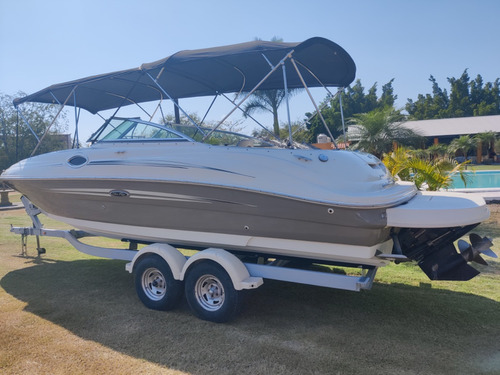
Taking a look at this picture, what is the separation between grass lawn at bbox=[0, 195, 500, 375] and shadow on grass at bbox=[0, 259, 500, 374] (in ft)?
0.04

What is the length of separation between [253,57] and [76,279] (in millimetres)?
4144

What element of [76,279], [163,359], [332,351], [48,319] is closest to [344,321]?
[332,351]

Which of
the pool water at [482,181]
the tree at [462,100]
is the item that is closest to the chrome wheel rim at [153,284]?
the pool water at [482,181]

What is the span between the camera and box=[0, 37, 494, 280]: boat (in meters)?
4.03

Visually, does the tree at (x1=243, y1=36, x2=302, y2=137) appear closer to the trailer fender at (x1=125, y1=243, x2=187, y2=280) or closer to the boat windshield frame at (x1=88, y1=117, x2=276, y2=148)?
the boat windshield frame at (x1=88, y1=117, x2=276, y2=148)

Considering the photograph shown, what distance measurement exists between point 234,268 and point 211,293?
0.54m

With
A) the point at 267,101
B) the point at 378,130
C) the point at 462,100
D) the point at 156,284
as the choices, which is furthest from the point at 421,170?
the point at 462,100

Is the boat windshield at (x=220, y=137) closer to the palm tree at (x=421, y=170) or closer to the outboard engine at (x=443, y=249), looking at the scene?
the outboard engine at (x=443, y=249)

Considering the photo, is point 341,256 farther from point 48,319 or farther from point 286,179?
point 48,319

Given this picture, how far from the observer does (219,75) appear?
6.43 metres

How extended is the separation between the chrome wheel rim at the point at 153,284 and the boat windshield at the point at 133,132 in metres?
1.65

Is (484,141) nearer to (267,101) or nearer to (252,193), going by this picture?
(267,101)

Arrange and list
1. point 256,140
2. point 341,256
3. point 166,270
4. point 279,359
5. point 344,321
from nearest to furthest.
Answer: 1. point 279,359
2. point 341,256
3. point 344,321
4. point 166,270
5. point 256,140

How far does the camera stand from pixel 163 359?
370 centimetres
